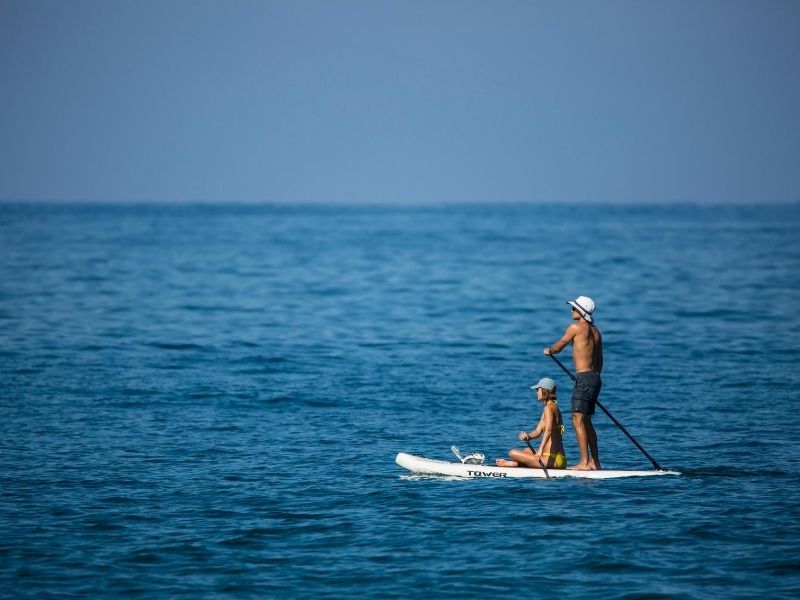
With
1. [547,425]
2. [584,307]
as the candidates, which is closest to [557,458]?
[547,425]

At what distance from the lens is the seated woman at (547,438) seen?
15594mm

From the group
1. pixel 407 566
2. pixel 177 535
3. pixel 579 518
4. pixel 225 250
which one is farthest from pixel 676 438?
pixel 225 250

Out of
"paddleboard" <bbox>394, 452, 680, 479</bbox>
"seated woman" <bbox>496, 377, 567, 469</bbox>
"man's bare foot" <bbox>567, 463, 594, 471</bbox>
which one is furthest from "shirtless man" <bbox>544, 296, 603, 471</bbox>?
"paddleboard" <bbox>394, 452, 680, 479</bbox>

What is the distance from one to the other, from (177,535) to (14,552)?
197 cm

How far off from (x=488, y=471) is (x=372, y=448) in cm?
307

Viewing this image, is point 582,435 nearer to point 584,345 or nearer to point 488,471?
point 584,345

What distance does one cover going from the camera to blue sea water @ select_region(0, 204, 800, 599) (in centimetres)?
1245

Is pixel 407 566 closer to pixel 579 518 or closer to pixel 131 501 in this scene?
pixel 579 518

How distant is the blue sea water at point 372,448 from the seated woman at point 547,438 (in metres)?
0.36

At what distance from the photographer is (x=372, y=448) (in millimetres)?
18562

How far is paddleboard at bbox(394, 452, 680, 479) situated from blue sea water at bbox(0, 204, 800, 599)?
0.16 metres

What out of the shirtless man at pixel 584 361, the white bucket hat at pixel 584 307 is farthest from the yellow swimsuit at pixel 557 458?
the white bucket hat at pixel 584 307

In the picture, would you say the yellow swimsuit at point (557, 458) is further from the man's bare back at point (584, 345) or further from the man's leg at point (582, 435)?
the man's bare back at point (584, 345)

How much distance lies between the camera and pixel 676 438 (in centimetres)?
1920
